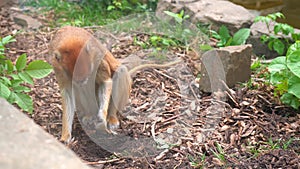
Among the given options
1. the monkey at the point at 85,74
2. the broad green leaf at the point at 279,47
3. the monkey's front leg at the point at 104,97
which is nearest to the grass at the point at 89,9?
the broad green leaf at the point at 279,47

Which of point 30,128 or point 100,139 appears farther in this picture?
point 100,139

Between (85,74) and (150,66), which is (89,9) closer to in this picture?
(150,66)

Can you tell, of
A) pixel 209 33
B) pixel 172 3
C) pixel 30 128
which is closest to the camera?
pixel 30 128

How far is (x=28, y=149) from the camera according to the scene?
8.50 feet

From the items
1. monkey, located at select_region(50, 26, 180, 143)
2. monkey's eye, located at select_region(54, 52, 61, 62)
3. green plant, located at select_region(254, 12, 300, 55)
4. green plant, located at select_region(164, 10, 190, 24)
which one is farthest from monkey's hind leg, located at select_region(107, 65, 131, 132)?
green plant, located at select_region(254, 12, 300, 55)

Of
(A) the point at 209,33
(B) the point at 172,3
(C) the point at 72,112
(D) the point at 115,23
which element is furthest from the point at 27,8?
(C) the point at 72,112

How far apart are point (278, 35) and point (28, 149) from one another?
5.48 meters

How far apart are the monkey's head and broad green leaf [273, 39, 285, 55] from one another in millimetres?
2916

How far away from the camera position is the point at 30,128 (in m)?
2.80

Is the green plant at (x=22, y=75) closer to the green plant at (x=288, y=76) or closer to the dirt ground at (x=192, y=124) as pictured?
the dirt ground at (x=192, y=124)

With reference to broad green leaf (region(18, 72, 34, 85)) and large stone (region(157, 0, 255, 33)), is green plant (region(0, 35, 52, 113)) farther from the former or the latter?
large stone (region(157, 0, 255, 33))

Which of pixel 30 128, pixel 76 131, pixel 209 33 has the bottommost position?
pixel 76 131

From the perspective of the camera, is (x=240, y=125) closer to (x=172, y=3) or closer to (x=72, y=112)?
(x=72, y=112)

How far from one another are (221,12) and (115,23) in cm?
164
